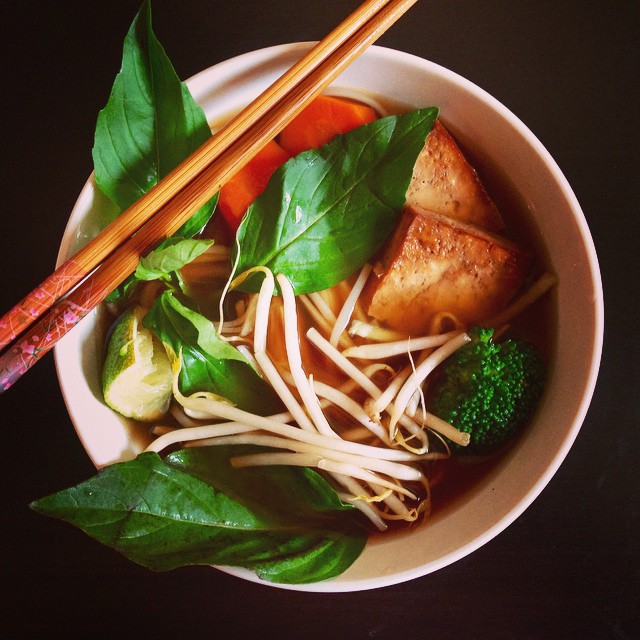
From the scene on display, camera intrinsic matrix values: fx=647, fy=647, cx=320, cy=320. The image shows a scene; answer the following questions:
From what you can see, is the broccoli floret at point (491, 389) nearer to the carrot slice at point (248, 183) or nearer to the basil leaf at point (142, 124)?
the carrot slice at point (248, 183)

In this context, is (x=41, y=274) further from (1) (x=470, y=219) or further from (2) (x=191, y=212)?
(1) (x=470, y=219)

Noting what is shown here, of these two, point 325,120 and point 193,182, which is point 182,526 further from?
point 325,120

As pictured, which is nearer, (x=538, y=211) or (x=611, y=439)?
(x=538, y=211)

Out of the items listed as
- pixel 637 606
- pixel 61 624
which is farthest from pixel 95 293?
pixel 637 606

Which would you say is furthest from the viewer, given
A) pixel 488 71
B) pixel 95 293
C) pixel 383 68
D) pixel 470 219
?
pixel 488 71

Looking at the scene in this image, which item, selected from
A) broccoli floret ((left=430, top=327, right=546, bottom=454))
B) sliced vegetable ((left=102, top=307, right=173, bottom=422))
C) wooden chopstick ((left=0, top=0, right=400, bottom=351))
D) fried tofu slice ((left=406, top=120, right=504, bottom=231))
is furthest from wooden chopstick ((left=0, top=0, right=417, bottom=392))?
broccoli floret ((left=430, top=327, right=546, bottom=454))

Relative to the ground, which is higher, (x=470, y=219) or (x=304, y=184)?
(x=304, y=184)

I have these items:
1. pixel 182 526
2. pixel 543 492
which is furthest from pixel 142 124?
pixel 543 492
